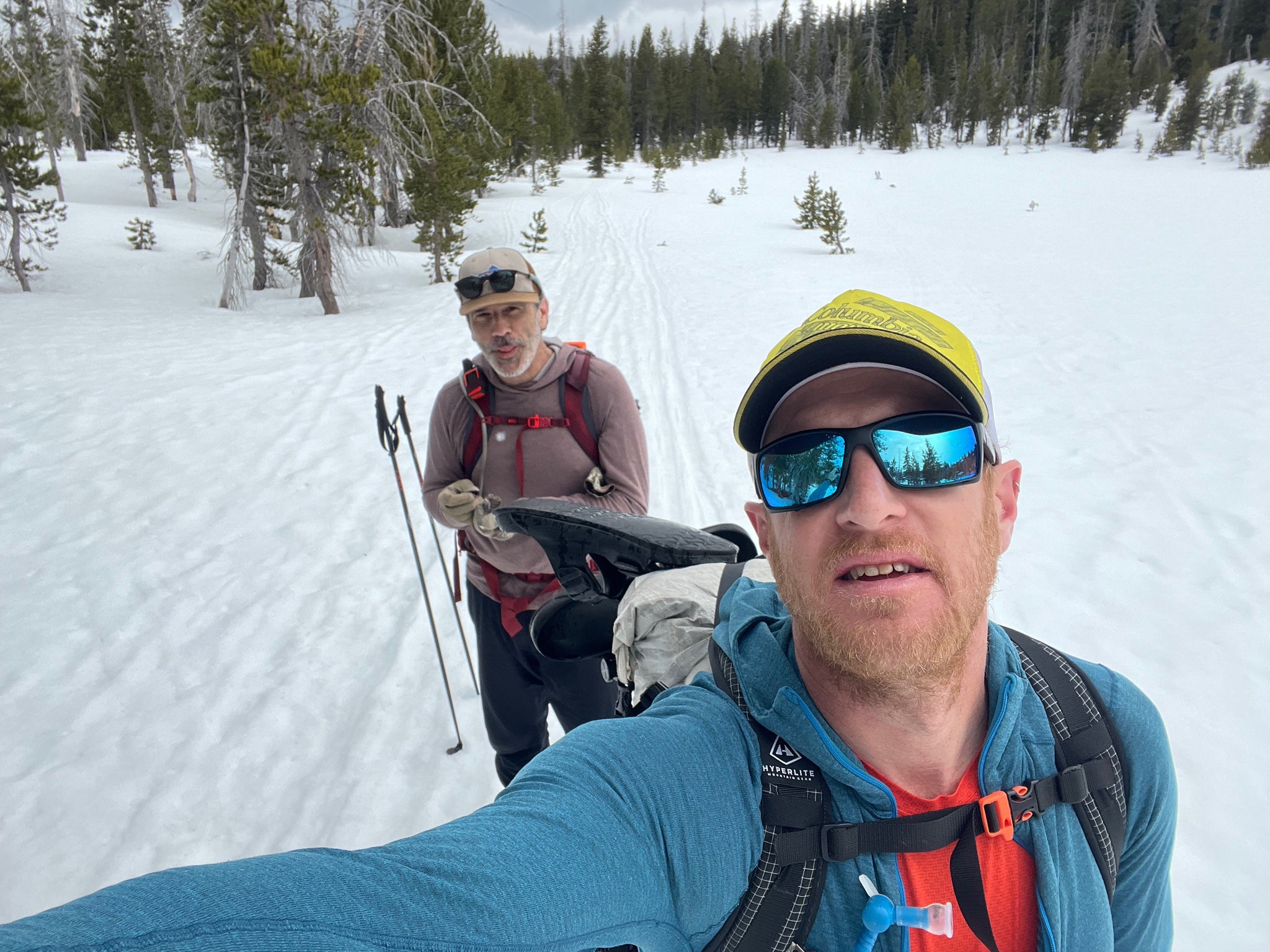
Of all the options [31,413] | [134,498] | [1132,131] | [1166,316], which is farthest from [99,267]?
[1132,131]

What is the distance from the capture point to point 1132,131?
38562 millimetres

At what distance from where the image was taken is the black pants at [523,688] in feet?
8.29

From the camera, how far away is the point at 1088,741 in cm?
114

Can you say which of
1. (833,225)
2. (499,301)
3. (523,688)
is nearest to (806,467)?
(499,301)

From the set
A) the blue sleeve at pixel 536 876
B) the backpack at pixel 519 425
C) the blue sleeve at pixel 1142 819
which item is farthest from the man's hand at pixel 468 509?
the blue sleeve at pixel 1142 819

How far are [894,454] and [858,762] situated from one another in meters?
0.56

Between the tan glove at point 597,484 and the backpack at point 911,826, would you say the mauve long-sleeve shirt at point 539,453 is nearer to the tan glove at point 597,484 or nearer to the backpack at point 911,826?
the tan glove at point 597,484

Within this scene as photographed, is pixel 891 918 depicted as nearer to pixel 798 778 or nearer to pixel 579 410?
pixel 798 778

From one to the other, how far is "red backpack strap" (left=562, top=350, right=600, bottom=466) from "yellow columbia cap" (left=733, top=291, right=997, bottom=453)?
1.29m

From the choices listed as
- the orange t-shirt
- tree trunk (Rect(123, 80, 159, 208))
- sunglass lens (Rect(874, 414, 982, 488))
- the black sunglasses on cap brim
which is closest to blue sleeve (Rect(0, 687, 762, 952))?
the orange t-shirt

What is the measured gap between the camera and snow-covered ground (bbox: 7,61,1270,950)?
295cm

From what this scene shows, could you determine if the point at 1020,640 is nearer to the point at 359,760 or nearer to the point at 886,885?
the point at 886,885

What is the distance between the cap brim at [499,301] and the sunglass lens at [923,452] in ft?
5.77

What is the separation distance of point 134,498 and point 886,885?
6604mm
